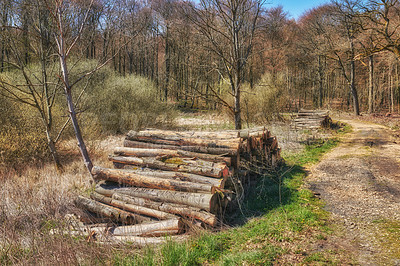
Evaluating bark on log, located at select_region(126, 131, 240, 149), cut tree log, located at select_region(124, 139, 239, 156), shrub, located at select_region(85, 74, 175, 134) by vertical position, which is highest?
shrub, located at select_region(85, 74, 175, 134)

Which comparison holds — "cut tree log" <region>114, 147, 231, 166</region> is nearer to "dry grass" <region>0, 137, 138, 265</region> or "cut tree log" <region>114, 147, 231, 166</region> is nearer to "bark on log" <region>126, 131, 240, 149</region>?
"bark on log" <region>126, 131, 240, 149</region>

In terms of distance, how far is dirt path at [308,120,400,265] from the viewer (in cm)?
358

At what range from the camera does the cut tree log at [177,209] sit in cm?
427

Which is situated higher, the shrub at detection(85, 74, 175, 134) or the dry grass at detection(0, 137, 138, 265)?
the shrub at detection(85, 74, 175, 134)

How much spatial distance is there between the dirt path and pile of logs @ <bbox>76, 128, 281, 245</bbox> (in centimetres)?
188

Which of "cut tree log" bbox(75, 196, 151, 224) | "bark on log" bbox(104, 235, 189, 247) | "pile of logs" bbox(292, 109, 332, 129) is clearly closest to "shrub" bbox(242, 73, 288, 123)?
"pile of logs" bbox(292, 109, 332, 129)

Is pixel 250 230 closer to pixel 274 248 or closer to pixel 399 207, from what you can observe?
pixel 274 248

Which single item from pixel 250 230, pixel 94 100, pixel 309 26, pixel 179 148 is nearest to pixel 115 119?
pixel 94 100

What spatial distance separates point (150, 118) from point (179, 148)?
10000mm

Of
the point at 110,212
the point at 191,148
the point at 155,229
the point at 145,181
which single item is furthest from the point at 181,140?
the point at 155,229

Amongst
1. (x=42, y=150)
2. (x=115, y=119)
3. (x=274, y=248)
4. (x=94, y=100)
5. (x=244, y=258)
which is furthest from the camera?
(x=115, y=119)

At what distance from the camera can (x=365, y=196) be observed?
546 centimetres

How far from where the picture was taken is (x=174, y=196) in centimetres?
475

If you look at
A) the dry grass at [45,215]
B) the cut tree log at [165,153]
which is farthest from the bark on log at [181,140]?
the dry grass at [45,215]
